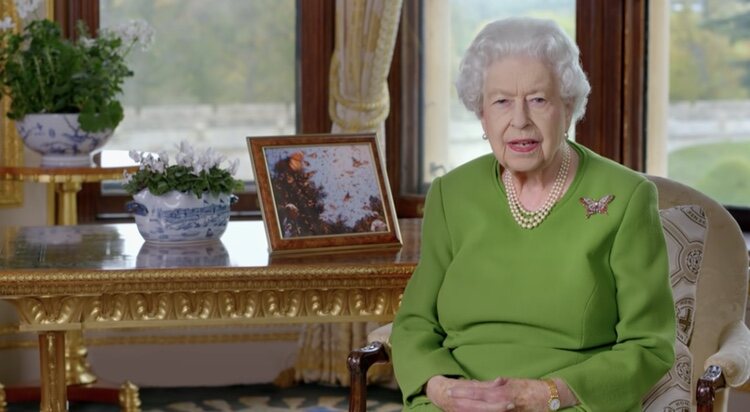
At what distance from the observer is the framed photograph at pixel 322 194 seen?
3500 mm

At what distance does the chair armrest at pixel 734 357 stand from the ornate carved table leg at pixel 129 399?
103 inches

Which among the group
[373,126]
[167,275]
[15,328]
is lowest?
[15,328]

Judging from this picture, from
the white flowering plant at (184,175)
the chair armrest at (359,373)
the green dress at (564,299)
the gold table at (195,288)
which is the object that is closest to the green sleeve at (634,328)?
the green dress at (564,299)

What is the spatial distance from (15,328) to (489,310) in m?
3.43

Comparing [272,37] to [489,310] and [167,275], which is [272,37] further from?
[489,310]

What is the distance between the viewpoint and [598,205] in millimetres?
2791

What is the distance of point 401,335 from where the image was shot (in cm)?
296

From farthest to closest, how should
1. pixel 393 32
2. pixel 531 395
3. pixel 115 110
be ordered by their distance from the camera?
pixel 393 32 → pixel 115 110 → pixel 531 395

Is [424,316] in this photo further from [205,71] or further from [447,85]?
[205,71]

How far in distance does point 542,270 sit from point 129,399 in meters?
2.71

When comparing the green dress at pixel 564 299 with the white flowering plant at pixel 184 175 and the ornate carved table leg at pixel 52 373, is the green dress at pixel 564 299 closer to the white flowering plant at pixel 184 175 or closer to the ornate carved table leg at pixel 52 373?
the white flowering plant at pixel 184 175

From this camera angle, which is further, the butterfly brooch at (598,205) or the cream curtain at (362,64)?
the cream curtain at (362,64)

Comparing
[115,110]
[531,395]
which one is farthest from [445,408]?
[115,110]

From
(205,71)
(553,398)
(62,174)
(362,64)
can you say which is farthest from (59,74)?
(553,398)
